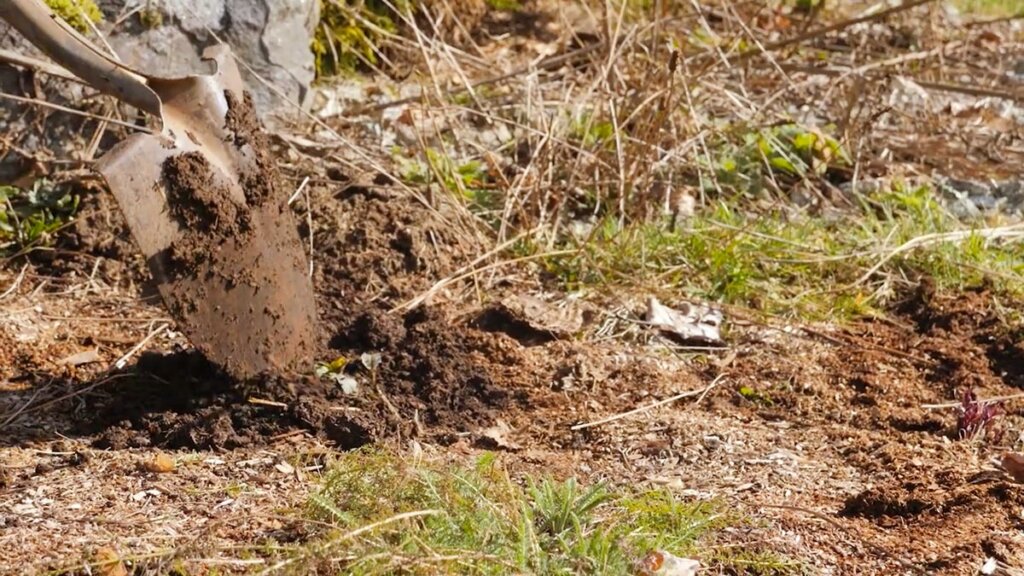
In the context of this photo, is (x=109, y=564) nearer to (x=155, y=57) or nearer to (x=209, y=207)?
(x=209, y=207)

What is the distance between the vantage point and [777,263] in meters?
4.83

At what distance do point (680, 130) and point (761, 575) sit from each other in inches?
110

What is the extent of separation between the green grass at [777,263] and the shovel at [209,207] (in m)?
1.26

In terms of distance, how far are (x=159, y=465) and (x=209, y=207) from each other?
0.69m

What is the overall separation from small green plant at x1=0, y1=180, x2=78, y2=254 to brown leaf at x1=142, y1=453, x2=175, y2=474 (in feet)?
5.11

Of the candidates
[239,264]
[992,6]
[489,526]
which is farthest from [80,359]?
[992,6]

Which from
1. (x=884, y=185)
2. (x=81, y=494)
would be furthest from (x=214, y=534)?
(x=884, y=185)

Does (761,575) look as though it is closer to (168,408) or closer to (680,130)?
(168,408)

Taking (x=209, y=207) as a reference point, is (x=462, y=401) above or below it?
below

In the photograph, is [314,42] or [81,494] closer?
[81,494]

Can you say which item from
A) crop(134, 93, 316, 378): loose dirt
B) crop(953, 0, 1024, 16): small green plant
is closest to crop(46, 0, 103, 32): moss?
crop(134, 93, 316, 378): loose dirt

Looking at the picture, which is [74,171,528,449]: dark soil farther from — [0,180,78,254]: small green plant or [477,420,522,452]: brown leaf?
[0,180,78,254]: small green plant

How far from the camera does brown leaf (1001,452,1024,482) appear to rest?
3346 mm

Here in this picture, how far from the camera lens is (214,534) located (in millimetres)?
2846
